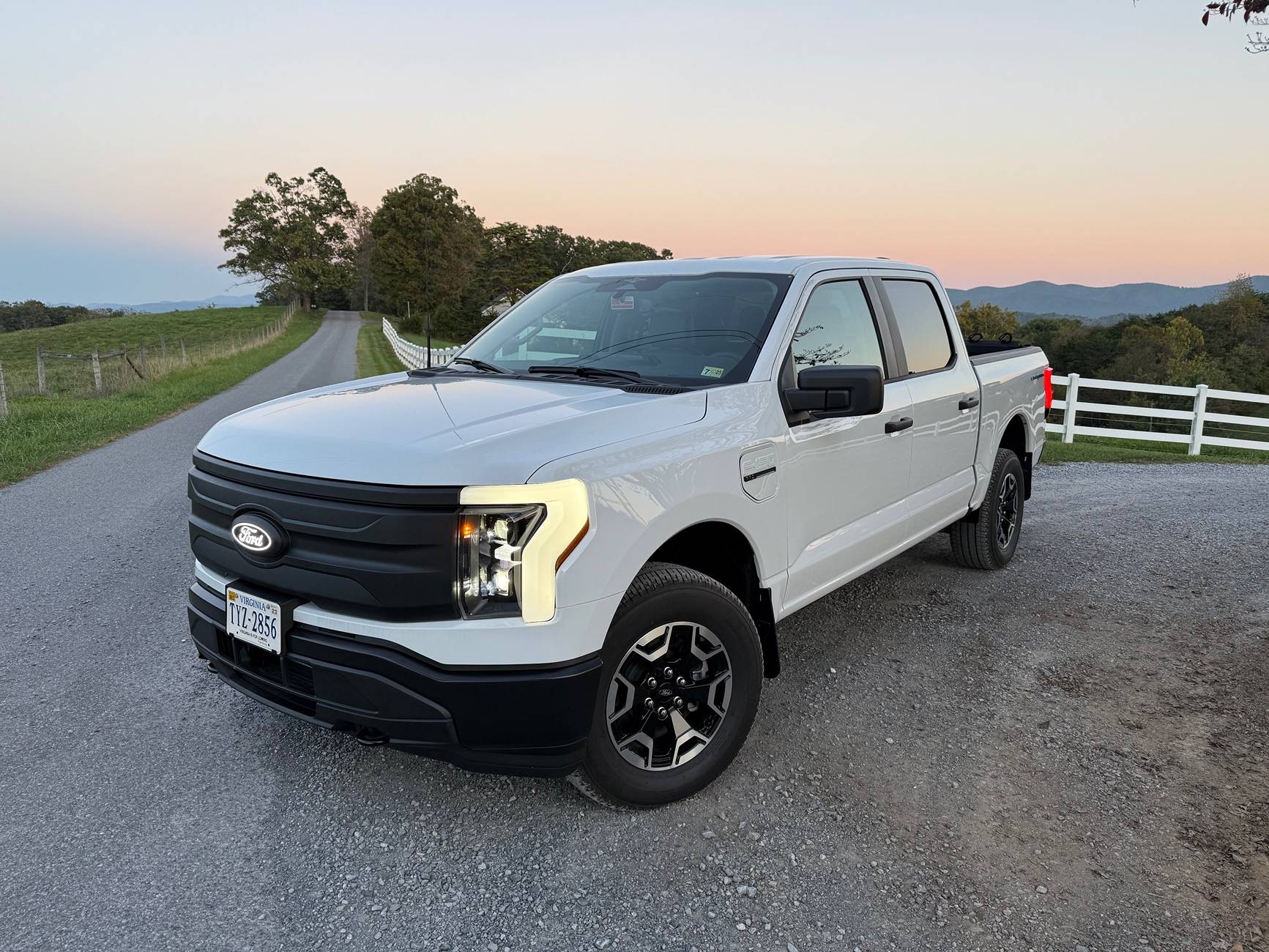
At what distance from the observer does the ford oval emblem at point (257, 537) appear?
2.65m

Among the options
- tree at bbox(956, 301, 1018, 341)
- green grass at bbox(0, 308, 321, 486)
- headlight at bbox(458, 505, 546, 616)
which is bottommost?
green grass at bbox(0, 308, 321, 486)

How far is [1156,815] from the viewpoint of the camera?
9.87 ft

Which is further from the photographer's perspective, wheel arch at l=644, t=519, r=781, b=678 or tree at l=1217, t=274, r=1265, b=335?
tree at l=1217, t=274, r=1265, b=335

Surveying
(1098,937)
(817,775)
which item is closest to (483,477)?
(817,775)

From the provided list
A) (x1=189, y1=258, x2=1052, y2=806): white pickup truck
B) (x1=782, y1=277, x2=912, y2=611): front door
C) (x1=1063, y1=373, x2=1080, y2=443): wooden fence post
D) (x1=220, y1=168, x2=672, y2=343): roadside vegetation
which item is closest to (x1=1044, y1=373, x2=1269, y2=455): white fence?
(x1=1063, y1=373, x2=1080, y2=443): wooden fence post

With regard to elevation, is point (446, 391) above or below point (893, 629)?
above

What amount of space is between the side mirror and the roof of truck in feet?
2.74

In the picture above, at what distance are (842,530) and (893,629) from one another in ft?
4.22

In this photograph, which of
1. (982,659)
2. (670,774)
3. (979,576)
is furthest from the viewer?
(979,576)

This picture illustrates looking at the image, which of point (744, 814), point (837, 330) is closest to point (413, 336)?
point (837, 330)

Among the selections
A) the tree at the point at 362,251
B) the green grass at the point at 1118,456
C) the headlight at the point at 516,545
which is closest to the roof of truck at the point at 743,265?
the headlight at the point at 516,545

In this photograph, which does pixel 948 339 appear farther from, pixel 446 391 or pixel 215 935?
pixel 215 935

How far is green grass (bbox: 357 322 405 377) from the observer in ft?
75.7

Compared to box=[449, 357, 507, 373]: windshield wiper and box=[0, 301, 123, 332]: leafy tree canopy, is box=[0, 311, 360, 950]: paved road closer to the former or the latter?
box=[449, 357, 507, 373]: windshield wiper
